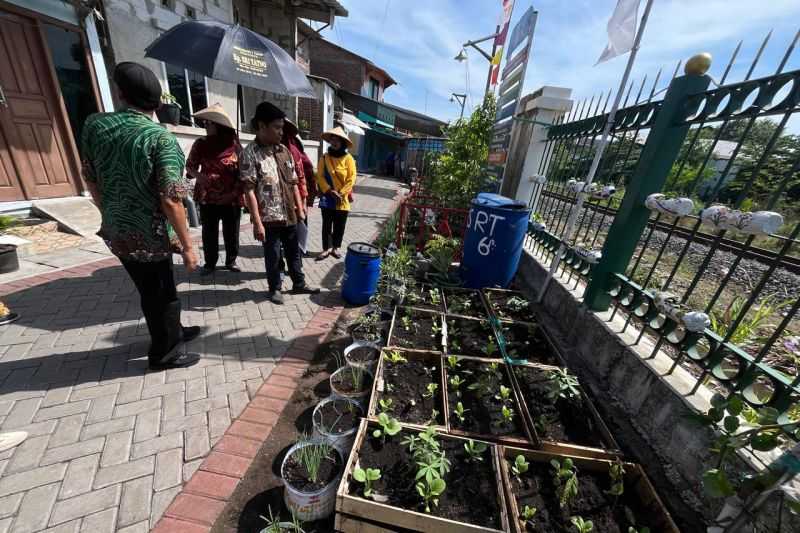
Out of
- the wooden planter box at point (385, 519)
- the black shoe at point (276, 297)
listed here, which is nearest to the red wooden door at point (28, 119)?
the black shoe at point (276, 297)

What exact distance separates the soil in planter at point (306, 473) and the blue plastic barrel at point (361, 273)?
2.04 meters

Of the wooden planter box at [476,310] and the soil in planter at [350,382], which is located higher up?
the wooden planter box at [476,310]

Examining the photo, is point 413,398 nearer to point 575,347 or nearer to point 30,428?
point 575,347

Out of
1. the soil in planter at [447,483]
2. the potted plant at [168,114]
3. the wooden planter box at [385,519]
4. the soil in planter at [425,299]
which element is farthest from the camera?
the potted plant at [168,114]

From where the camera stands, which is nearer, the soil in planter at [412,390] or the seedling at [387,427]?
the seedling at [387,427]

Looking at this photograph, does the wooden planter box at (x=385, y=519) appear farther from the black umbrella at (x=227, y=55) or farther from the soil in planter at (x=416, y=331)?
the black umbrella at (x=227, y=55)

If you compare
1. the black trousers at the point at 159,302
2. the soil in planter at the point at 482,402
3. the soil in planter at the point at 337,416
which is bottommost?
the soil in planter at the point at 337,416

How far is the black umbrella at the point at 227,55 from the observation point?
2783 millimetres

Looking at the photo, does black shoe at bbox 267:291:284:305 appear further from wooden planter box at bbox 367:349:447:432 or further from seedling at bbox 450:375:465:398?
seedling at bbox 450:375:465:398

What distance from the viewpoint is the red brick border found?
155 cm

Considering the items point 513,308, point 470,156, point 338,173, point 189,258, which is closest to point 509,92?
point 470,156

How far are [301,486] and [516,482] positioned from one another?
3.80 feet

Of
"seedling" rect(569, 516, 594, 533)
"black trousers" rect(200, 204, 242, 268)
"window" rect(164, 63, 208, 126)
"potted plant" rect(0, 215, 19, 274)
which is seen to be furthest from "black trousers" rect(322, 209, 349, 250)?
"window" rect(164, 63, 208, 126)

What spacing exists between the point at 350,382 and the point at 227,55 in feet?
9.99
